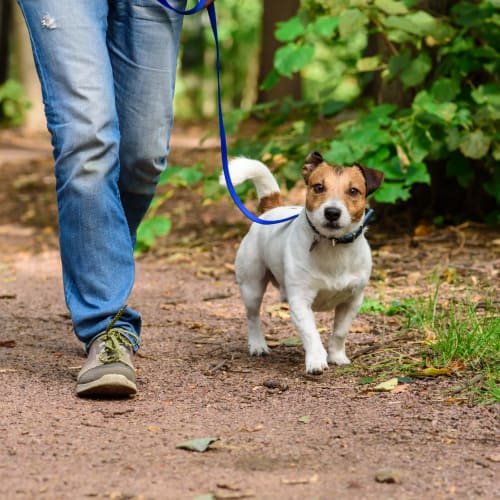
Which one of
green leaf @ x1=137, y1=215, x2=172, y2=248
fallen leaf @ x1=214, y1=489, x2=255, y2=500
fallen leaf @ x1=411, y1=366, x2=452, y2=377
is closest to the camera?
fallen leaf @ x1=214, y1=489, x2=255, y2=500

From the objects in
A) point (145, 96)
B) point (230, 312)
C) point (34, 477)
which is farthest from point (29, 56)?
point (34, 477)

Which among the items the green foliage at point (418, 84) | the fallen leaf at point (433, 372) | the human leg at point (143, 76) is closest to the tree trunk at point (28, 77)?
the green foliage at point (418, 84)

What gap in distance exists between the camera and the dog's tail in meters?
4.47

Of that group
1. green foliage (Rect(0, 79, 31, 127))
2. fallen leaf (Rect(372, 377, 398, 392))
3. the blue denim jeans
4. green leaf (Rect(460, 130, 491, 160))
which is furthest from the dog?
green foliage (Rect(0, 79, 31, 127))

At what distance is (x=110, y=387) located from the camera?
11.5 ft

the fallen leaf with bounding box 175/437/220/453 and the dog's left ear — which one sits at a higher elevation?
the dog's left ear

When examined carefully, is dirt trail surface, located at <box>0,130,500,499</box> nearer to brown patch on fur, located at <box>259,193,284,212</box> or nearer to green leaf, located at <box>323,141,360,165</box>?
brown patch on fur, located at <box>259,193,284,212</box>

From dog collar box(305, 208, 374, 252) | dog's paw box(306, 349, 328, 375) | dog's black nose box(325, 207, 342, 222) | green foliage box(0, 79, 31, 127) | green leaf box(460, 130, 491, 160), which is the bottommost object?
green foliage box(0, 79, 31, 127)

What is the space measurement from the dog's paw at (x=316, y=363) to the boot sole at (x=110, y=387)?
30.2 inches

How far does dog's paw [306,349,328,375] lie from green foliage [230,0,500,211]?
260cm

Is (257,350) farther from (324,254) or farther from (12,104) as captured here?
(12,104)

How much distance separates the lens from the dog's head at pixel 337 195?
152 inches

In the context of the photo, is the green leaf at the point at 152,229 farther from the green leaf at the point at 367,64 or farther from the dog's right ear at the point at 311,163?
the dog's right ear at the point at 311,163

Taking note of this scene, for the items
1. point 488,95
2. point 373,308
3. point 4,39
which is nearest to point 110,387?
point 373,308
